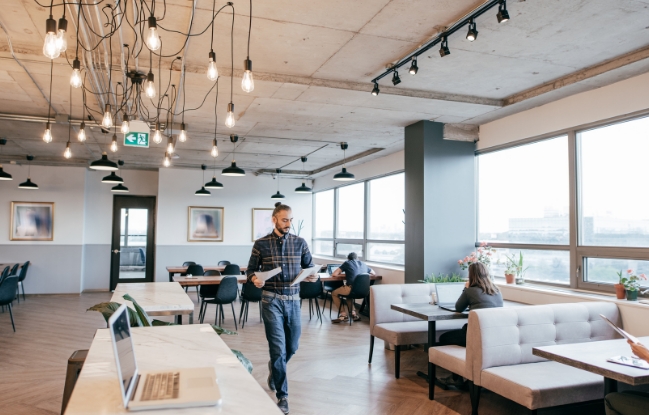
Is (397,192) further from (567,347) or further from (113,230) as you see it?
(113,230)

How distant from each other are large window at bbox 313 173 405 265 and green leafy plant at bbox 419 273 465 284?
2387 millimetres

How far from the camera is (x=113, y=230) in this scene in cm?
1230

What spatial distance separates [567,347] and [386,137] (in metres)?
5.22

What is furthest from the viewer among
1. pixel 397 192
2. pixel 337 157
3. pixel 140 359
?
pixel 337 157

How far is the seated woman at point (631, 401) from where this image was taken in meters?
2.75

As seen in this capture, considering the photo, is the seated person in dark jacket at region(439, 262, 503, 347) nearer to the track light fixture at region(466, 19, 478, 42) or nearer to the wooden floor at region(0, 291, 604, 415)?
the wooden floor at region(0, 291, 604, 415)

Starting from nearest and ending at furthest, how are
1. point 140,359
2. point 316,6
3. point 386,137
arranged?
1. point 140,359
2. point 316,6
3. point 386,137

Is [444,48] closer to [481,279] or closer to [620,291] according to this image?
[481,279]

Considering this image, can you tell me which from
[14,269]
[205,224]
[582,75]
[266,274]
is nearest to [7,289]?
[14,269]

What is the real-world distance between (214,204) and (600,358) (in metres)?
10.6

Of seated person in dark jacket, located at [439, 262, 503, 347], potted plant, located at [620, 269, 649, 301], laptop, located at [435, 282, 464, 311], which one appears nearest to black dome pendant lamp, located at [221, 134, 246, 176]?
laptop, located at [435, 282, 464, 311]

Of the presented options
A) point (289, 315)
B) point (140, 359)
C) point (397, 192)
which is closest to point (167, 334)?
point (140, 359)

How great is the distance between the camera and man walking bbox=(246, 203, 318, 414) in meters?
3.99

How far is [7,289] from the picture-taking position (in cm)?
713
